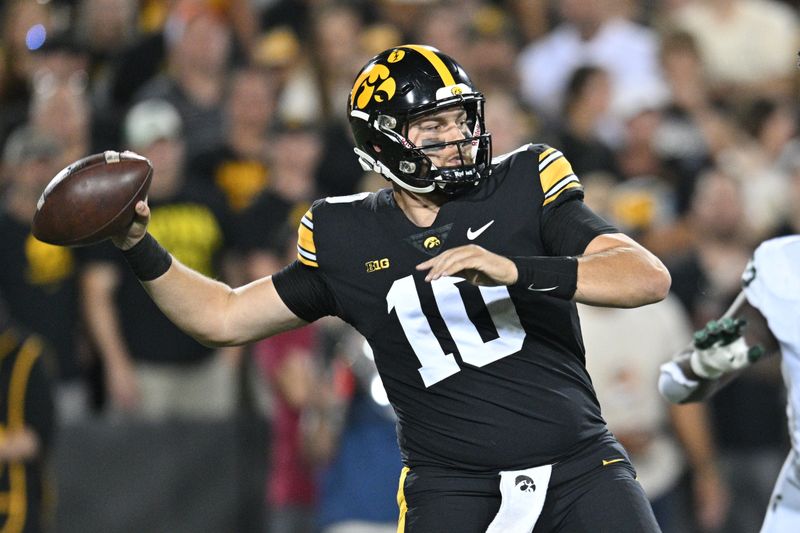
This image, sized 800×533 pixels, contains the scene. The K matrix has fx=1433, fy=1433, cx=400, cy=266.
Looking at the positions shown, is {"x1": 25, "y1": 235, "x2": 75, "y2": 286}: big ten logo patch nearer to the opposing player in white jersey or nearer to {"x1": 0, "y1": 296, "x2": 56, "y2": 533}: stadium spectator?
{"x1": 0, "y1": 296, "x2": 56, "y2": 533}: stadium spectator

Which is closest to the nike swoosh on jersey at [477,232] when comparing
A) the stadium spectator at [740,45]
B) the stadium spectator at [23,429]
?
the stadium spectator at [23,429]

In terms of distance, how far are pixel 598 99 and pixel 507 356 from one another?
5.36 meters

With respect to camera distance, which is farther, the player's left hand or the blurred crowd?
the blurred crowd

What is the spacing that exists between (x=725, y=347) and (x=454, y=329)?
87cm

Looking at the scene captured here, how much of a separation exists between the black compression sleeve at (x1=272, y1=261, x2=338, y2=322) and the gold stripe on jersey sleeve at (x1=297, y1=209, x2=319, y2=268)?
0.03 m

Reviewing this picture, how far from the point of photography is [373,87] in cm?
A: 425

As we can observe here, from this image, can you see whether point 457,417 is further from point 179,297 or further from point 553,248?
point 179,297

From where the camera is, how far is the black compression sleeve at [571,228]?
3949 millimetres

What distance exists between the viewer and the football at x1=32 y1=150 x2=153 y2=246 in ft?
13.8

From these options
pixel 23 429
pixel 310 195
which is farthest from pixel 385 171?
pixel 310 195

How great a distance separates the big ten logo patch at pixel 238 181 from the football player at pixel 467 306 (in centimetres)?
390

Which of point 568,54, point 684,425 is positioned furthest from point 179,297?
point 568,54

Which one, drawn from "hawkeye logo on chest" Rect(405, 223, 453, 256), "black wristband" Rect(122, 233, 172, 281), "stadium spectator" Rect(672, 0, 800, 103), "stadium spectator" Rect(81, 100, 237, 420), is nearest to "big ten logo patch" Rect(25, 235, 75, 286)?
"stadium spectator" Rect(81, 100, 237, 420)

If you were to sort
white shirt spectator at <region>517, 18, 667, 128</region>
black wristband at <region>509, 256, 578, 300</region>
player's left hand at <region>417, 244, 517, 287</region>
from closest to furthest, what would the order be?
player's left hand at <region>417, 244, 517, 287</region> < black wristband at <region>509, 256, 578, 300</region> < white shirt spectator at <region>517, 18, 667, 128</region>
